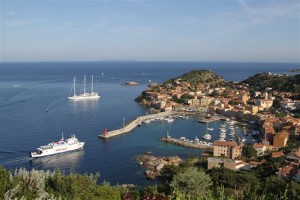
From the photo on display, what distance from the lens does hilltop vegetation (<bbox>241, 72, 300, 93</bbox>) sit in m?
28.7

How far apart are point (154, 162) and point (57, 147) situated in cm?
394

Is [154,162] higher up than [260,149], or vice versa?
[260,149]

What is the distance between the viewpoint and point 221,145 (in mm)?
13492

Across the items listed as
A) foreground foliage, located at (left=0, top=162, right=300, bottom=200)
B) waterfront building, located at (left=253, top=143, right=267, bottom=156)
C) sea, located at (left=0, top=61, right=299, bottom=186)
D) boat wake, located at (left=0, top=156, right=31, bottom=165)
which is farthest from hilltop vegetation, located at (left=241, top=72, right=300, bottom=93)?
foreground foliage, located at (left=0, top=162, right=300, bottom=200)

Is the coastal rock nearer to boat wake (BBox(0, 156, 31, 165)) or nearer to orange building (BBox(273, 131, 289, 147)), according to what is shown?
boat wake (BBox(0, 156, 31, 165))

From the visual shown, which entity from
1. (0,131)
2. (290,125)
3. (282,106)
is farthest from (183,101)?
(0,131)

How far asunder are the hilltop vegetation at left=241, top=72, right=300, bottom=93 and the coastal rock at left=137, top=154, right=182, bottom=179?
17.6m

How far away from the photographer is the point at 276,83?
30953mm

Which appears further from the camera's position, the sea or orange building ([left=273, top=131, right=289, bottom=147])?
orange building ([left=273, top=131, right=289, bottom=147])

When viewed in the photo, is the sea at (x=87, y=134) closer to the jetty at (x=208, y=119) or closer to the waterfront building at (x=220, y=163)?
the jetty at (x=208, y=119)

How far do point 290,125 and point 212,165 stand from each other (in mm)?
7962

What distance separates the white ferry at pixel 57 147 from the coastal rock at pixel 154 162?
271cm

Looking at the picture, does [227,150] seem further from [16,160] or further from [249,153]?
[16,160]

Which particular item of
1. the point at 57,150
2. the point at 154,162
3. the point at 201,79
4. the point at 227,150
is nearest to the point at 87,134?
the point at 57,150
